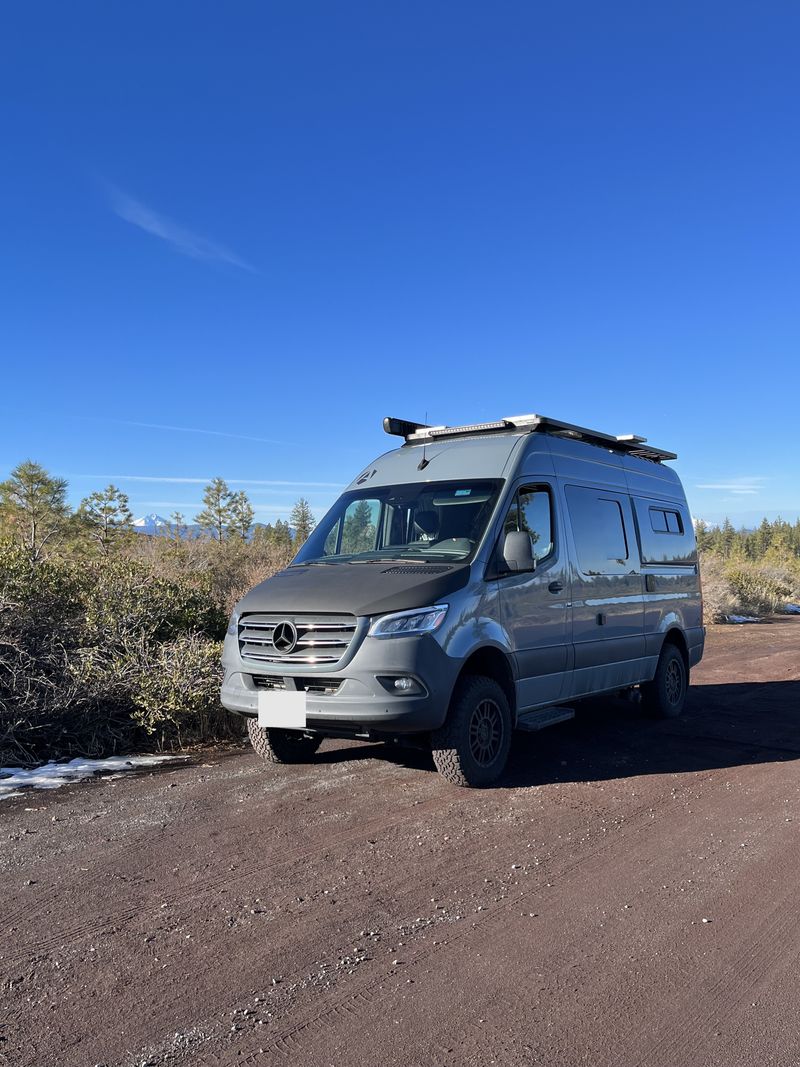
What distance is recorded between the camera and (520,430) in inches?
276

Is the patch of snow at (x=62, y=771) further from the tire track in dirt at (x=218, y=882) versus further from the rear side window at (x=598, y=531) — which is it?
the rear side window at (x=598, y=531)

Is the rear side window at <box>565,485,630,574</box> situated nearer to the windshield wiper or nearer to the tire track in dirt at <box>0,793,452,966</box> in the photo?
the windshield wiper

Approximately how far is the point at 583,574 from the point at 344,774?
2.74 meters

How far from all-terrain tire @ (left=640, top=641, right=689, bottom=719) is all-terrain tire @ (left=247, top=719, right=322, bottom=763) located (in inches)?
153

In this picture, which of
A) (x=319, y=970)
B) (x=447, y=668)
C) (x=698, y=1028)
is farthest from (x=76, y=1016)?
(x=447, y=668)

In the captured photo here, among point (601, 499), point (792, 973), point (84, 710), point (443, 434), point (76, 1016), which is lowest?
point (792, 973)

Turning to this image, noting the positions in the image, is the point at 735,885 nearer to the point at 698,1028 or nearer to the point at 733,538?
the point at 698,1028

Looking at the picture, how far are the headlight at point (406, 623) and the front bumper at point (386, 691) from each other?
4 cm

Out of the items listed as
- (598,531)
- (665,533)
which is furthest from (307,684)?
(665,533)

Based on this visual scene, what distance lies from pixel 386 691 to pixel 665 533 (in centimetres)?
506

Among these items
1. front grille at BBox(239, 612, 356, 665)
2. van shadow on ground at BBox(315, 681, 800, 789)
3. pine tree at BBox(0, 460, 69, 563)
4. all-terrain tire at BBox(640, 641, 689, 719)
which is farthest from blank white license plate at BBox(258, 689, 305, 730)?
pine tree at BBox(0, 460, 69, 563)

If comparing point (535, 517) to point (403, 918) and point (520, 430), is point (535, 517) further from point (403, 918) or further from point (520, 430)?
point (403, 918)

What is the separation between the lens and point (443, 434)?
750cm

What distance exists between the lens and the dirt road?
276 centimetres
